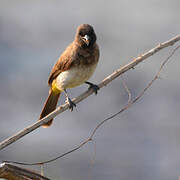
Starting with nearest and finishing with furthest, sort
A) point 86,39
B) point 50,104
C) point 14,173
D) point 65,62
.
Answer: point 14,173 → point 86,39 → point 65,62 → point 50,104

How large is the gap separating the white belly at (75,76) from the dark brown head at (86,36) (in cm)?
21

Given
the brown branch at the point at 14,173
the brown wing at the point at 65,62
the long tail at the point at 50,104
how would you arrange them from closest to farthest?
1. the brown branch at the point at 14,173
2. the brown wing at the point at 65,62
3. the long tail at the point at 50,104

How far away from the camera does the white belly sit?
13.6 feet

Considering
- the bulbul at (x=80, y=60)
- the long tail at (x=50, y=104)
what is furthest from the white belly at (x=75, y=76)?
the long tail at (x=50, y=104)

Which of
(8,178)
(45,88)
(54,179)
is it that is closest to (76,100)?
(8,178)

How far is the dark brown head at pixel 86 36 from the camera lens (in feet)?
13.6

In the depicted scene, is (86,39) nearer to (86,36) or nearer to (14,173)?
(86,36)

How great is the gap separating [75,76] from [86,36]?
359 mm

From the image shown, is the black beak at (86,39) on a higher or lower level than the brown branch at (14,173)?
higher

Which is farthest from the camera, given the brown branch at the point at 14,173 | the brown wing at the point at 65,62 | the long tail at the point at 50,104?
the long tail at the point at 50,104

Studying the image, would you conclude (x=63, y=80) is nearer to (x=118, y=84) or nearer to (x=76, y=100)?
(x=76, y=100)

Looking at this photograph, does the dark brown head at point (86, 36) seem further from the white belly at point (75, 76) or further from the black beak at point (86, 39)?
the white belly at point (75, 76)

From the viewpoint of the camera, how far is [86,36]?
413 centimetres

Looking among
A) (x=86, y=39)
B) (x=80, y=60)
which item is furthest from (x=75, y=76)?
(x=86, y=39)
